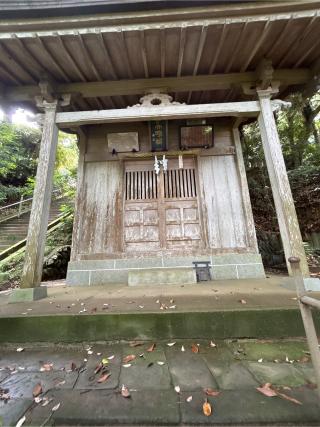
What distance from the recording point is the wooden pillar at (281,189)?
3566 mm

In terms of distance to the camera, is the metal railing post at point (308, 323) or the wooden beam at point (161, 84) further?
the wooden beam at point (161, 84)

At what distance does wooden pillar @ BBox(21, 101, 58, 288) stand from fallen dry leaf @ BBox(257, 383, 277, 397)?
3.32 m

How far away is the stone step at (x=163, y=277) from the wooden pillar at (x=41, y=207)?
1751 mm

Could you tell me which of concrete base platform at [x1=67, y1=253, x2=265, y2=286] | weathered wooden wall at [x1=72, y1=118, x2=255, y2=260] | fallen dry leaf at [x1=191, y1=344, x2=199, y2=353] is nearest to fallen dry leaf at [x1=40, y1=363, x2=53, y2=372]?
fallen dry leaf at [x1=191, y1=344, x2=199, y2=353]

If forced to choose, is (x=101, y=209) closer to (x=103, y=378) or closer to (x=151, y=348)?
(x=151, y=348)

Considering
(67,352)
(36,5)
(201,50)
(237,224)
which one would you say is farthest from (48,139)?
(237,224)

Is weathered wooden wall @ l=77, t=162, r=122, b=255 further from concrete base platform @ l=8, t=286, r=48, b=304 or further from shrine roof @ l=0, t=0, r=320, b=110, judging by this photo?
concrete base platform @ l=8, t=286, r=48, b=304

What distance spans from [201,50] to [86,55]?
1957 mm

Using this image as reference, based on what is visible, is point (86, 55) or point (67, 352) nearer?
point (67, 352)

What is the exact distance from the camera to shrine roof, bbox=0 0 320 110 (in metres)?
3.49

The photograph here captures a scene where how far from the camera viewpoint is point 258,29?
3.64 m

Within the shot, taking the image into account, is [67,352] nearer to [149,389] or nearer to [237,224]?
[149,389]

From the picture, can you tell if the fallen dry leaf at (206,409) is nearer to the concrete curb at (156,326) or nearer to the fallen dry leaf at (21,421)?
the concrete curb at (156,326)

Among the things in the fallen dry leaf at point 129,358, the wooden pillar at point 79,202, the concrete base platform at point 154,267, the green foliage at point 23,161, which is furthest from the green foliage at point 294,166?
the green foliage at point 23,161
